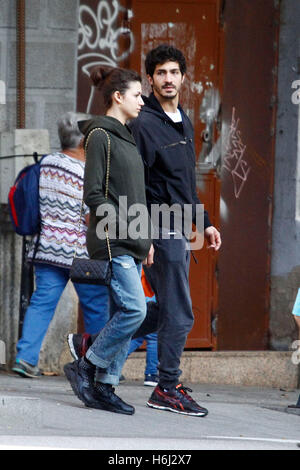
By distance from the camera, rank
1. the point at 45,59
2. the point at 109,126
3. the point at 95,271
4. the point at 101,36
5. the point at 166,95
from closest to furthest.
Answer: the point at 95,271 → the point at 109,126 → the point at 166,95 → the point at 45,59 → the point at 101,36

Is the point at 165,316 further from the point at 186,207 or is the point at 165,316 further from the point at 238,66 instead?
the point at 238,66

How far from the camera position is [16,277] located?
8688 mm

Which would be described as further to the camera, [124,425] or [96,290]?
[96,290]

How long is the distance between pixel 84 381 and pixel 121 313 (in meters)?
0.47

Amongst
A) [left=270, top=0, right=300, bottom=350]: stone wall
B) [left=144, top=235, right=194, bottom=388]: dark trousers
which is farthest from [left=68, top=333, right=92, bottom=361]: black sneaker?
[left=270, top=0, right=300, bottom=350]: stone wall

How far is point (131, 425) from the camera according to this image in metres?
6.07

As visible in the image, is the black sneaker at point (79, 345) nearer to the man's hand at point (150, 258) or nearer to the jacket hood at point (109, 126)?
the man's hand at point (150, 258)

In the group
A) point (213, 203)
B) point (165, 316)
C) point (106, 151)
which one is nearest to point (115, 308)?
point (165, 316)

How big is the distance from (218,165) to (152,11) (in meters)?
1.38

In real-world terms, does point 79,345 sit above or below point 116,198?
below

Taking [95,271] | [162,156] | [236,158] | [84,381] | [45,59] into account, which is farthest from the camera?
[236,158]

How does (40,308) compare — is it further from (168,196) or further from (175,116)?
(175,116)

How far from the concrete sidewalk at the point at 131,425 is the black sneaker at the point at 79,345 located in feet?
0.98

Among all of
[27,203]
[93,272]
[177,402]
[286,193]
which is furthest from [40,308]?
[286,193]
